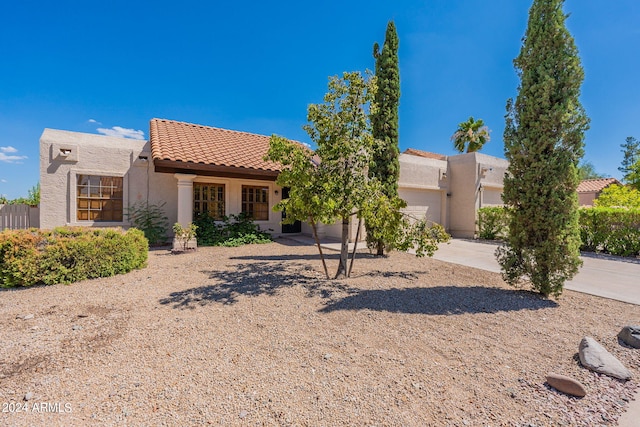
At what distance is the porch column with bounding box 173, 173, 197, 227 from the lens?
33.6 feet

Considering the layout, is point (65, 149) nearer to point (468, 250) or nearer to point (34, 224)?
point (34, 224)

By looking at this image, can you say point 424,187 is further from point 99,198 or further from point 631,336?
point 99,198

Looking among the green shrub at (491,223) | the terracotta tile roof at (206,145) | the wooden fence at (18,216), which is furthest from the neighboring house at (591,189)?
the wooden fence at (18,216)

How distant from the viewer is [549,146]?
4.73 metres

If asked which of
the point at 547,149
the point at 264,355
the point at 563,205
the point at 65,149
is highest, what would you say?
the point at 65,149

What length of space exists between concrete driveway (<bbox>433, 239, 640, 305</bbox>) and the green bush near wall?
28.9 ft

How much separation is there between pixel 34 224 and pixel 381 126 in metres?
13.3

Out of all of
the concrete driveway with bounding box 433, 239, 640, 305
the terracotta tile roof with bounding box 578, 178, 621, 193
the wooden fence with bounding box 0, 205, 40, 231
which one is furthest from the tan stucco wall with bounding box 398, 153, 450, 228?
the terracotta tile roof with bounding box 578, 178, 621, 193

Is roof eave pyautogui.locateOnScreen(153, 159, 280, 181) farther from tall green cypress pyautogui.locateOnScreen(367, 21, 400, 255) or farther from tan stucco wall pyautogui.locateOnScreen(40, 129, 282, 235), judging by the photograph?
tall green cypress pyautogui.locateOnScreen(367, 21, 400, 255)

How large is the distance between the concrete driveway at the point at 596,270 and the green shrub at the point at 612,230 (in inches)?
34.8

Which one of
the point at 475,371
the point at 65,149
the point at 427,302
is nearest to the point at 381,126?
the point at 427,302

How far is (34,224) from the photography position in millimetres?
10430

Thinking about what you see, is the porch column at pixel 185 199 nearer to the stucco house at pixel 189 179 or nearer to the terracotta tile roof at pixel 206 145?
the stucco house at pixel 189 179

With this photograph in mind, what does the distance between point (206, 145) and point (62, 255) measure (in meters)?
7.47
